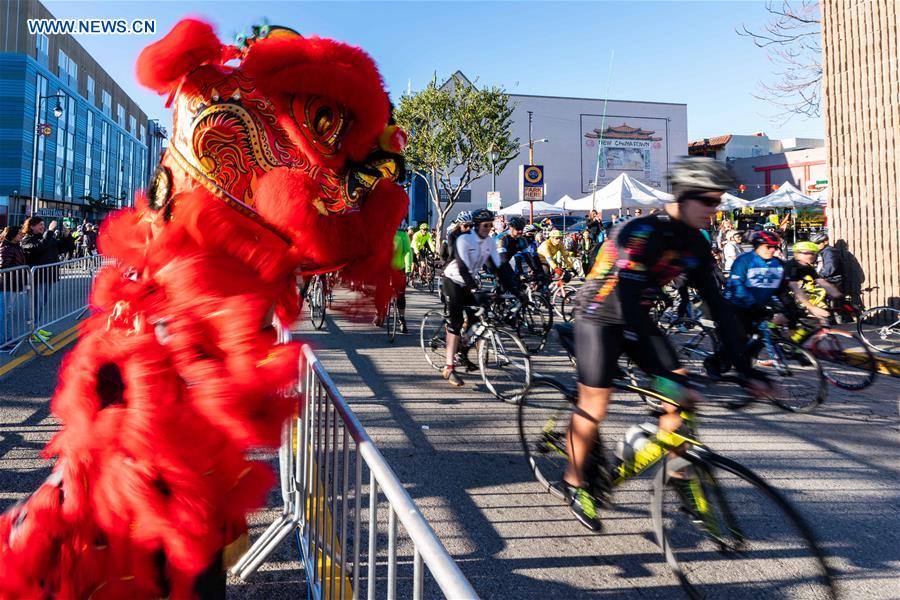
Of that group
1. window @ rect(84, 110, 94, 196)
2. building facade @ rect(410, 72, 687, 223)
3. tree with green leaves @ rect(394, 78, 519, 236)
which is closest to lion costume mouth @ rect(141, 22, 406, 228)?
tree with green leaves @ rect(394, 78, 519, 236)

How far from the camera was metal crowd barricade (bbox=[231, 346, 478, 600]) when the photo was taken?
1498 mm

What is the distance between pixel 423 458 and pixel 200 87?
11.5 ft

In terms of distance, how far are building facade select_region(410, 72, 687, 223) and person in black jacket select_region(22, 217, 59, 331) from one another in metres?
32.5

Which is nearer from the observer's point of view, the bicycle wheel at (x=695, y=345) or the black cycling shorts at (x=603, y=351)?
the black cycling shorts at (x=603, y=351)

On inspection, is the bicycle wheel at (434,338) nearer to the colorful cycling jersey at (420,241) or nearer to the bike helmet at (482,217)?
the bike helmet at (482,217)

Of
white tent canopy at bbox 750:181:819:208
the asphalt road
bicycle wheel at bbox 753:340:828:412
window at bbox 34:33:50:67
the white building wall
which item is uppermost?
window at bbox 34:33:50:67

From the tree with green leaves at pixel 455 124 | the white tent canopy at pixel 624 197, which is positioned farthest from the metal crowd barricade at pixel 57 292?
the tree with green leaves at pixel 455 124

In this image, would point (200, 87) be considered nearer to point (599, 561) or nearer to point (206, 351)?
point (206, 351)

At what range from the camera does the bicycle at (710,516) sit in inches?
109

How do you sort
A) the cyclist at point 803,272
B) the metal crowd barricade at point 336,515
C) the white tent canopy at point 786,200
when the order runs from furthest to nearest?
the white tent canopy at point 786,200 → the cyclist at point 803,272 → the metal crowd barricade at point 336,515

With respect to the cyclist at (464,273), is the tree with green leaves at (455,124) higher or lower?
higher

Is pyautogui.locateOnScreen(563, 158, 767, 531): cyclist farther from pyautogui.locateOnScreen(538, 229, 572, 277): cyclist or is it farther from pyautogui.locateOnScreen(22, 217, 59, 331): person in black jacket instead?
pyautogui.locateOnScreen(538, 229, 572, 277): cyclist

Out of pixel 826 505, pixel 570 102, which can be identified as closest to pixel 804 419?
pixel 826 505

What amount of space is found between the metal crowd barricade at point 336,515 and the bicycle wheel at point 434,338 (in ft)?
14.6
